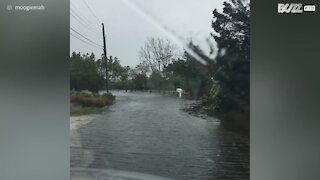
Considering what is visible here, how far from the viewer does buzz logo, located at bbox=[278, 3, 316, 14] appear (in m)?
2.69

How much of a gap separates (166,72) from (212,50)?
320mm

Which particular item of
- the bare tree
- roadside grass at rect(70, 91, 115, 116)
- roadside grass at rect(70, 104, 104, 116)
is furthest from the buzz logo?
roadside grass at rect(70, 104, 104, 116)

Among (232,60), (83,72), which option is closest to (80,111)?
(83,72)

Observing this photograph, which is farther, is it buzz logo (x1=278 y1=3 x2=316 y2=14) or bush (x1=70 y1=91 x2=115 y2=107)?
bush (x1=70 y1=91 x2=115 y2=107)

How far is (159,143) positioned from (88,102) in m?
0.52

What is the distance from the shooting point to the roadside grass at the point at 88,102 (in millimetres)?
2862

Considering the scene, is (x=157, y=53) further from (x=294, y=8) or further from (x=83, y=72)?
(x=294, y=8)

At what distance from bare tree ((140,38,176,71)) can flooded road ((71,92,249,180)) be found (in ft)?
0.65

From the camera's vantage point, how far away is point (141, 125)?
2.84m

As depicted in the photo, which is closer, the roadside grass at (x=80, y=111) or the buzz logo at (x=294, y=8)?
the buzz logo at (x=294, y=8)

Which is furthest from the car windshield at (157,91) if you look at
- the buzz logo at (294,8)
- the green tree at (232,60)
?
the buzz logo at (294,8)

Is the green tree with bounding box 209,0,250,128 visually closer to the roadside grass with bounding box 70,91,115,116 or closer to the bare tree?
the bare tree

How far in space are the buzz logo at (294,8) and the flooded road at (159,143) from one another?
0.79 m

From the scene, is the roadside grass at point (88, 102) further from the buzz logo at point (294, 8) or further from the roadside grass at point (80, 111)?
the buzz logo at point (294, 8)
